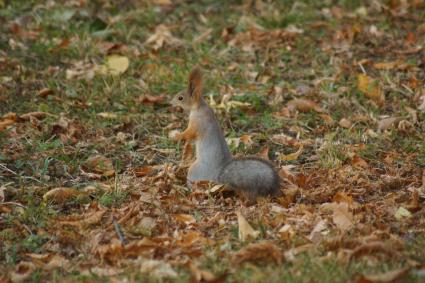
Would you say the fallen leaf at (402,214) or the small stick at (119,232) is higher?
the small stick at (119,232)

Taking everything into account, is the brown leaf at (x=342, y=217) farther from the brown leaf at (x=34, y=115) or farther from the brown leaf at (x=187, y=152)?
the brown leaf at (x=34, y=115)

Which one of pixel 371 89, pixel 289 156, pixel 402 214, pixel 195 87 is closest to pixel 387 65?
pixel 371 89

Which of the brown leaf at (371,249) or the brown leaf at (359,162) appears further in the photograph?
the brown leaf at (359,162)

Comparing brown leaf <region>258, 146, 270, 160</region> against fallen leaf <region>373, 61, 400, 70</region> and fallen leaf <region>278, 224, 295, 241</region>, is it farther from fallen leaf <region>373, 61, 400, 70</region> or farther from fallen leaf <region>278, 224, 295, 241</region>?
fallen leaf <region>373, 61, 400, 70</region>

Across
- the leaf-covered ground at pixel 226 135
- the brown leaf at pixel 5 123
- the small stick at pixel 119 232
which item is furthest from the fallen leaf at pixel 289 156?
the brown leaf at pixel 5 123

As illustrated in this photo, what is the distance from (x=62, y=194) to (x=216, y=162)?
979mm

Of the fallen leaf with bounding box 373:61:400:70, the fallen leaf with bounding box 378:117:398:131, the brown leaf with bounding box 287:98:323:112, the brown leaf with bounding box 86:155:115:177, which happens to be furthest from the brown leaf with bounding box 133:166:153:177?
the fallen leaf with bounding box 373:61:400:70

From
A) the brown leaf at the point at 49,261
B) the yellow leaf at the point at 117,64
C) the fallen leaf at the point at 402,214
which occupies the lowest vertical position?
the fallen leaf at the point at 402,214

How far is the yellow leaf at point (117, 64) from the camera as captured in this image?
7.16 meters

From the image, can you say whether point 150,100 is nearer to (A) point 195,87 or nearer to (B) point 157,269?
(A) point 195,87

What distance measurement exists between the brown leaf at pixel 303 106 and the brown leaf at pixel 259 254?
285 centimetres

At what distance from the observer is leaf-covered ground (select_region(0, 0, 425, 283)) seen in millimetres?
3902

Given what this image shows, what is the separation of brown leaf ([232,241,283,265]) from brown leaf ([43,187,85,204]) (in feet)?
4.83

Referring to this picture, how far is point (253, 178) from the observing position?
181 inches
